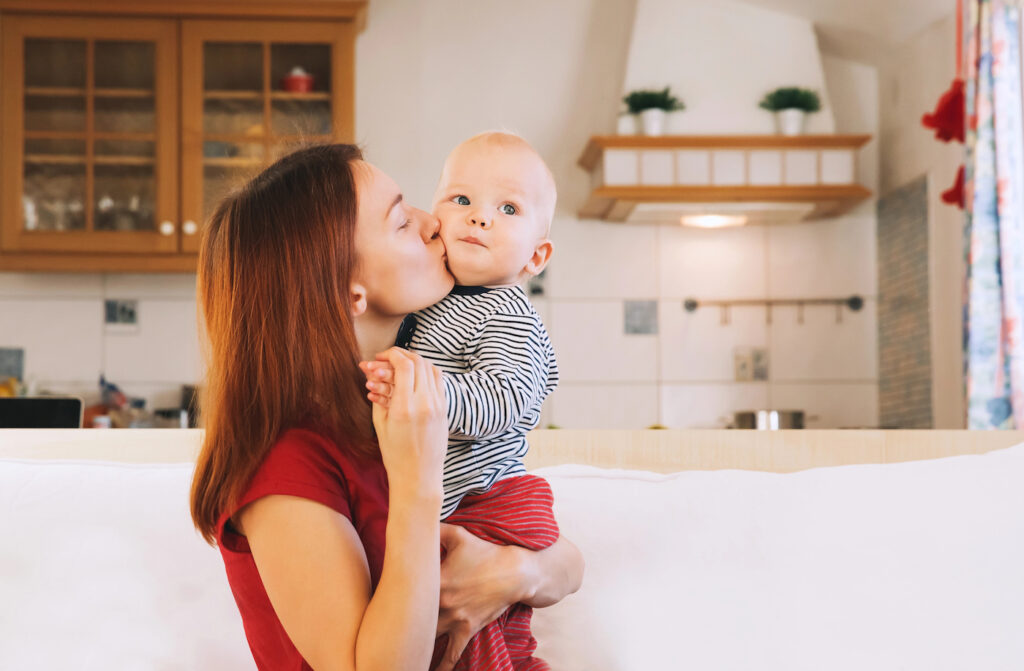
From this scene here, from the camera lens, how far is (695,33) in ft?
11.5

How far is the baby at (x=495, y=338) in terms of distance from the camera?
0.92 m

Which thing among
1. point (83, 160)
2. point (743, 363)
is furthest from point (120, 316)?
point (743, 363)

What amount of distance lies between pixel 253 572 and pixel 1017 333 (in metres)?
1.91

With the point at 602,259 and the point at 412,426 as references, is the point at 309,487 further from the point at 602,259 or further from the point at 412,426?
the point at 602,259

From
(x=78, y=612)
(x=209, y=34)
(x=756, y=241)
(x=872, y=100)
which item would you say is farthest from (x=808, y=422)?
(x=78, y=612)

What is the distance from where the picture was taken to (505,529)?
0.96 meters

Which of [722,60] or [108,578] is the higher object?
[722,60]

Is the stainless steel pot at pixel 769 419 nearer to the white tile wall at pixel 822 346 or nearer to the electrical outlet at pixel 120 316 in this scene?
the white tile wall at pixel 822 346

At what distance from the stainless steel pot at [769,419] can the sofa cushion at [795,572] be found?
5.90ft

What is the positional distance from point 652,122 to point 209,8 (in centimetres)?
143

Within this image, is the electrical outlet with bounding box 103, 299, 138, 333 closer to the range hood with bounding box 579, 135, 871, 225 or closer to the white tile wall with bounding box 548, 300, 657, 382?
the white tile wall with bounding box 548, 300, 657, 382

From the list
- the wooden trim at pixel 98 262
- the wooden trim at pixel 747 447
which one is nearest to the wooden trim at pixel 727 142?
the wooden trim at pixel 98 262

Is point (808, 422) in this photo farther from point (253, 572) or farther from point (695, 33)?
point (253, 572)

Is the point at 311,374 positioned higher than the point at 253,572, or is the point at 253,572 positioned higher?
the point at 311,374
